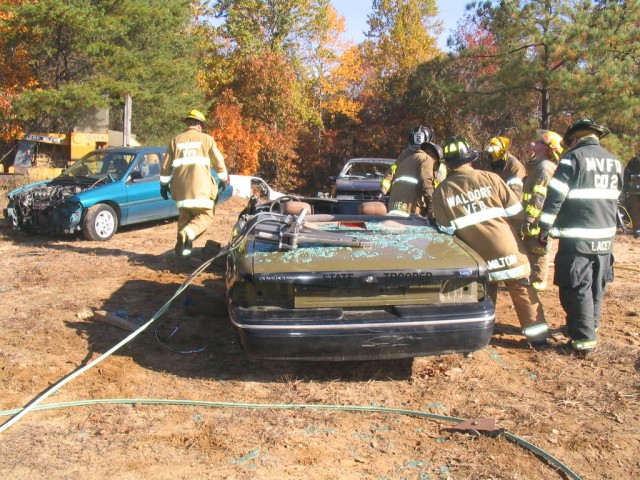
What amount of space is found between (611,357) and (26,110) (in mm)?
15938

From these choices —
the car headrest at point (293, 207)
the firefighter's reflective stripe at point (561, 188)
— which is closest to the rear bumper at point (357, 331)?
the firefighter's reflective stripe at point (561, 188)

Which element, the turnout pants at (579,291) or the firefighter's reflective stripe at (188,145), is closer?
the turnout pants at (579,291)

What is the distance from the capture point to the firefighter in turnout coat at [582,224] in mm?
4672

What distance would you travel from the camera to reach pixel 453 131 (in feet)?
74.3

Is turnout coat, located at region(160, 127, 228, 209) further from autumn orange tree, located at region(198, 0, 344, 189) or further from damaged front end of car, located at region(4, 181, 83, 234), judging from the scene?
autumn orange tree, located at region(198, 0, 344, 189)

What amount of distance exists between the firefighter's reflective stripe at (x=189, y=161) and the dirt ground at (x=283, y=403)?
1.77 m

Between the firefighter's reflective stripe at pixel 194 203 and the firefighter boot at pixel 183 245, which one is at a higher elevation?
the firefighter's reflective stripe at pixel 194 203

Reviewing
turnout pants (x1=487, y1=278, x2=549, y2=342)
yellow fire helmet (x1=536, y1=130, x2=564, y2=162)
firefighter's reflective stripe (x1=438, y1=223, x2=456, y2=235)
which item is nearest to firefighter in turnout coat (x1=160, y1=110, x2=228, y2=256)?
firefighter's reflective stripe (x1=438, y1=223, x2=456, y2=235)

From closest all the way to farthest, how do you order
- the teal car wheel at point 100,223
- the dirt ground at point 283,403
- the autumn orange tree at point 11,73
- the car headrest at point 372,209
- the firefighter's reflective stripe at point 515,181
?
the dirt ground at point 283,403, the car headrest at point 372,209, the firefighter's reflective stripe at point 515,181, the teal car wheel at point 100,223, the autumn orange tree at point 11,73

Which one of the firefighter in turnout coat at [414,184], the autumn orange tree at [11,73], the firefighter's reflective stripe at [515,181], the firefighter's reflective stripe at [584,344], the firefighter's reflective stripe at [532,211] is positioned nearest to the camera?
the firefighter's reflective stripe at [584,344]

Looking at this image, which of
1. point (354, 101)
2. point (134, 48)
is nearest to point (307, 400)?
point (134, 48)

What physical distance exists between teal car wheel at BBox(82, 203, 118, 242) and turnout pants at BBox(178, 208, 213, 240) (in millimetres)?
2798

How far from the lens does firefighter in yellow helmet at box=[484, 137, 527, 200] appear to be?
6.49 meters

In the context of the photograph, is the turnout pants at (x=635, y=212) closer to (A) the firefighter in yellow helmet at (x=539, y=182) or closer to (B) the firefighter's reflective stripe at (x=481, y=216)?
(A) the firefighter in yellow helmet at (x=539, y=182)
